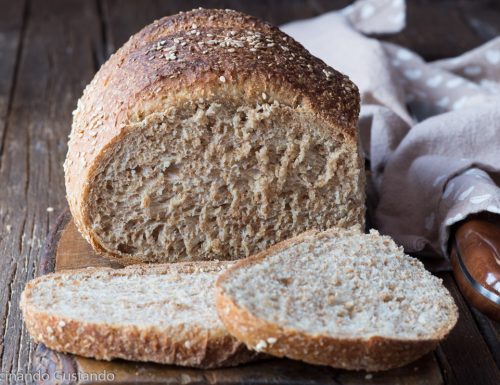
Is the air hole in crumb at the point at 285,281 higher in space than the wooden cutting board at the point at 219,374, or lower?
higher

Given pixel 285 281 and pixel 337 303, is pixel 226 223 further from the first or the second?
pixel 337 303

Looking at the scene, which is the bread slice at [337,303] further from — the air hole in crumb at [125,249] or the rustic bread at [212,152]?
the air hole in crumb at [125,249]

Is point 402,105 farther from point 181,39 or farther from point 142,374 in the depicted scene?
point 142,374

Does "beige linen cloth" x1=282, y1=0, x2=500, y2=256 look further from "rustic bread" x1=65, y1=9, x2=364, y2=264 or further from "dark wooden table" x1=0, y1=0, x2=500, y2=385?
"rustic bread" x1=65, y1=9, x2=364, y2=264

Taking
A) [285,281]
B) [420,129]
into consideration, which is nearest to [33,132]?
[420,129]

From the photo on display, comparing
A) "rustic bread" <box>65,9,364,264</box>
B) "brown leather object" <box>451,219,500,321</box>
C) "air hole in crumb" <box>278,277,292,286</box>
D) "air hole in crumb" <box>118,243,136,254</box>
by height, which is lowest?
"brown leather object" <box>451,219,500,321</box>

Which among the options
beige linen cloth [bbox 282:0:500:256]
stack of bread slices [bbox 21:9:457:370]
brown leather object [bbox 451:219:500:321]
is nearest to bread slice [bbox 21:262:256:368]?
stack of bread slices [bbox 21:9:457:370]

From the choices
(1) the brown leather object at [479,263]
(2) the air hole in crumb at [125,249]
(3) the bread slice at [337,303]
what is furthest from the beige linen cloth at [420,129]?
(2) the air hole in crumb at [125,249]
